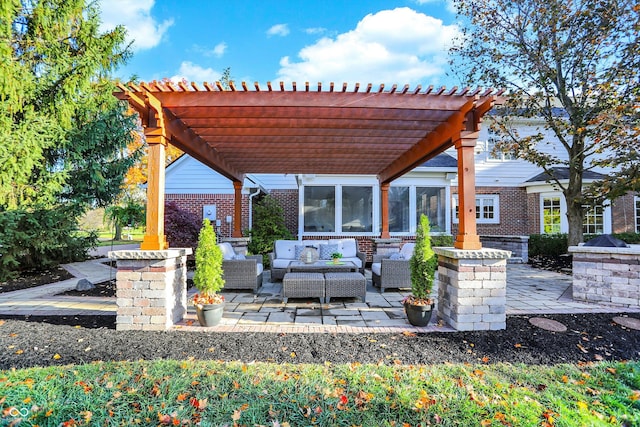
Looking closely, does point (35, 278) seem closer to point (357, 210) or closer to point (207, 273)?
point (207, 273)

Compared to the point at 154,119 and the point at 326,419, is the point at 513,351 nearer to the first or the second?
the point at 326,419

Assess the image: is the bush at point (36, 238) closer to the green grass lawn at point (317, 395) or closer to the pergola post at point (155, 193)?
the pergola post at point (155, 193)

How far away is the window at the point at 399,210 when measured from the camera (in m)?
10.7

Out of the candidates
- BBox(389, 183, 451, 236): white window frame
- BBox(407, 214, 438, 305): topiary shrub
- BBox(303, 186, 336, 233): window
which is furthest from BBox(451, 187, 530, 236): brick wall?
BBox(407, 214, 438, 305): topiary shrub

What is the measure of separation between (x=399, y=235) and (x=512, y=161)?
18.8 feet

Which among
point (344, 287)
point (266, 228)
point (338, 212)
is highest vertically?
point (338, 212)

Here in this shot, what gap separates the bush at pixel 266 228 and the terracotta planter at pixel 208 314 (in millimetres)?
5595

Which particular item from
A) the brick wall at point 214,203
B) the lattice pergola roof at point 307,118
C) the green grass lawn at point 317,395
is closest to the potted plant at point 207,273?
the green grass lawn at point 317,395

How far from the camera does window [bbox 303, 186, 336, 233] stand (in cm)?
1046

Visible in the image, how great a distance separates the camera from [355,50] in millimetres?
9023

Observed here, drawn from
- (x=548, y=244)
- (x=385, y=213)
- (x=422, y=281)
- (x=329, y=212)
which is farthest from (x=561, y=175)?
(x=422, y=281)

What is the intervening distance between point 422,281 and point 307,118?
8.57ft

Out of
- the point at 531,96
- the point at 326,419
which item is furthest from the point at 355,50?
the point at 326,419

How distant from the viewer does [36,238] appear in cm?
746
